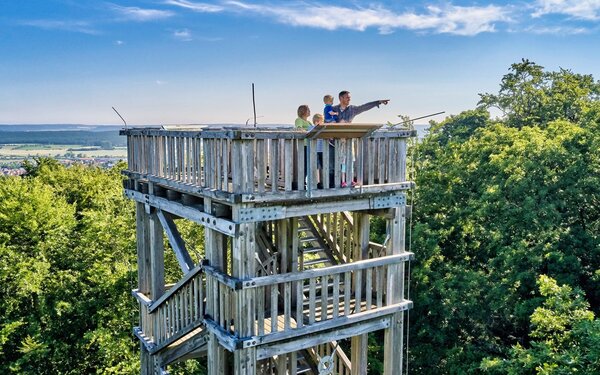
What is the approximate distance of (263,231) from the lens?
9.70 m

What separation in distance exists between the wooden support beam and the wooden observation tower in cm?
2

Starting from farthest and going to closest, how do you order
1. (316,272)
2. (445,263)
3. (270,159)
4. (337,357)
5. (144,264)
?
(445,263) → (337,357) → (144,264) → (316,272) → (270,159)

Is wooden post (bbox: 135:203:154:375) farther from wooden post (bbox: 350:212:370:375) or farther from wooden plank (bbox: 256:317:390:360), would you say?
wooden post (bbox: 350:212:370:375)

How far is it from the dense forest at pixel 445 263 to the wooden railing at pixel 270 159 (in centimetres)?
594

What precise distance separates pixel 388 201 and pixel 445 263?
32.7 ft

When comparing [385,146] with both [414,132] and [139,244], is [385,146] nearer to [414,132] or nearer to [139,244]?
[414,132]

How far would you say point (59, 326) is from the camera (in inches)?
626

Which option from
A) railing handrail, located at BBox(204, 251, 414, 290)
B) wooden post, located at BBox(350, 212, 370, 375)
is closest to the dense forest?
wooden post, located at BBox(350, 212, 370, 375)

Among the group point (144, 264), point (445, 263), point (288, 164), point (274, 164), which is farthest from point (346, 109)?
point (445, 263)

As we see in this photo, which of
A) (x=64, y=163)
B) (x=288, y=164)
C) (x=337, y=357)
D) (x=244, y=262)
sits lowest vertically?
(x=337, y=357)

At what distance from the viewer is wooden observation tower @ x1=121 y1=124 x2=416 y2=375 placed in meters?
6.62

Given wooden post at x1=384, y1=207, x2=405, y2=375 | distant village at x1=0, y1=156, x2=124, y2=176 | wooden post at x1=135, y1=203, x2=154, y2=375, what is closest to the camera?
wooden post at x1=384, y1=207, x2=405, y2=375

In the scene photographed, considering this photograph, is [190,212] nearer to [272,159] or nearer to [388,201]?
[272,159]

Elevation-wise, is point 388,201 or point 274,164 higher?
point 274,164
